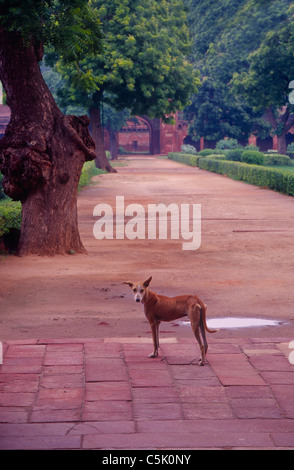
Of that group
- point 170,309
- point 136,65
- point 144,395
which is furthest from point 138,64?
point 144,395

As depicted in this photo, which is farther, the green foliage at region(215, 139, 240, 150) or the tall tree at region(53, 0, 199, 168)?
the green foliage at region(215, 139, 240, 150)

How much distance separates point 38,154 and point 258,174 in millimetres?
19765

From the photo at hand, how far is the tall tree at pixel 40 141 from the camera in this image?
10523mm

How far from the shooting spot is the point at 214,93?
181ft

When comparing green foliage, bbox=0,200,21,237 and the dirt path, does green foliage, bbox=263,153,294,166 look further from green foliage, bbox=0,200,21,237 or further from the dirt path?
green foliage, bbox=0,200,21,237

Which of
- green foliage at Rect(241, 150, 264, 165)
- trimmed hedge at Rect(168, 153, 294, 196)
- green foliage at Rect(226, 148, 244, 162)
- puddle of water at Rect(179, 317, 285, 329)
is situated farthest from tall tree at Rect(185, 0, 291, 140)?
puddle of water at Rect(179, 317, 285, 329)

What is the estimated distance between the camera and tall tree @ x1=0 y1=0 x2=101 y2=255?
1052cm

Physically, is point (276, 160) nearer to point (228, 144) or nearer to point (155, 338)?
point (228, 144)

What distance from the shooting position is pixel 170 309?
5.33m

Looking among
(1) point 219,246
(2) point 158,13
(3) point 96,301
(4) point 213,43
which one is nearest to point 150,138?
(4) point 213,43

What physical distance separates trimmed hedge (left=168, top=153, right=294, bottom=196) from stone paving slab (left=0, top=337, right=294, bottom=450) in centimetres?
1873

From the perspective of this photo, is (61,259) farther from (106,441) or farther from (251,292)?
(106,441)

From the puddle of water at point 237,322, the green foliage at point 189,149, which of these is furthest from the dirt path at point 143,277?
the green foliage at point 189,149

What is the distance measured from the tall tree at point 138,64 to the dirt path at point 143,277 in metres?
17.3
